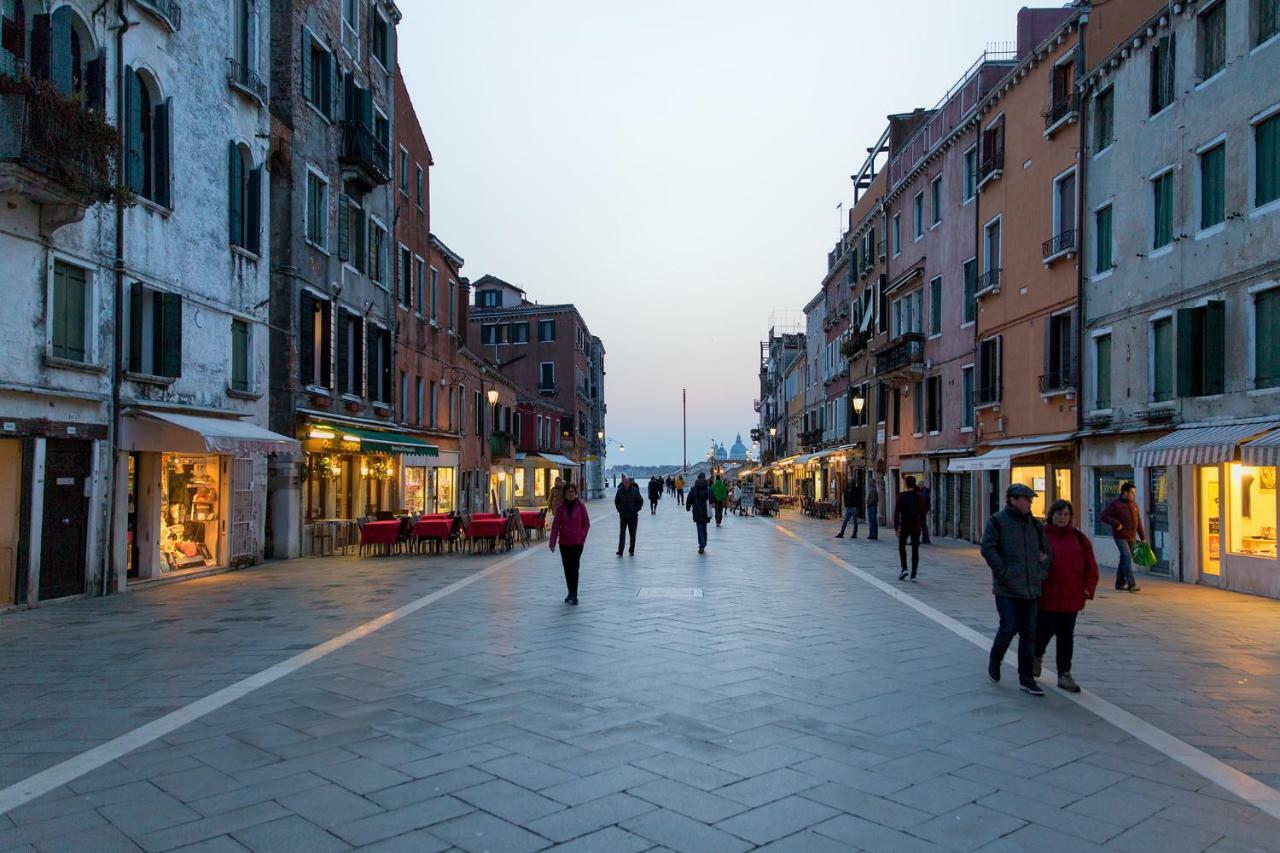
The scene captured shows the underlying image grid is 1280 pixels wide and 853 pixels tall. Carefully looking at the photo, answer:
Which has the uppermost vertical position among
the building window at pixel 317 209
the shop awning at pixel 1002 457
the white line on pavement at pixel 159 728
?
the building window at pixel 317 209

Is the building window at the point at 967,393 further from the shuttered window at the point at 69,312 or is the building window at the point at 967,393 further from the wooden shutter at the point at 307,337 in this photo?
the shuttered window at the point at 69,312

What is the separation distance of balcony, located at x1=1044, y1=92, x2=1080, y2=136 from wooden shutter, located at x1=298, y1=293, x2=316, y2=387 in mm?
16320

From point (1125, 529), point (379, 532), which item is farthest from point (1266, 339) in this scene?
point (379, 532)

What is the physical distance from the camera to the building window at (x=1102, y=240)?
61.9 feet

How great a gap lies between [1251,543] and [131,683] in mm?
14864

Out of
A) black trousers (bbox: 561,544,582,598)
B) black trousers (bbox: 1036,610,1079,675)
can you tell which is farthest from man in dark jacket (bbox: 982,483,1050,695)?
black trousers (bbox: 561,544,582,598)

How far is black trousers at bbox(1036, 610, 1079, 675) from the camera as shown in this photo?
7410 mm

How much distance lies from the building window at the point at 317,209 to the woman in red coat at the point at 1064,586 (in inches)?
697

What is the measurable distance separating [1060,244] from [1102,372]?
3117 millimetres

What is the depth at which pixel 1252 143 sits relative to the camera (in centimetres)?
1450

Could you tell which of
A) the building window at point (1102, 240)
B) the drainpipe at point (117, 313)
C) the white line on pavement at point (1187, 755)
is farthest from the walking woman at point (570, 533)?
the building window at point (1102, 240)

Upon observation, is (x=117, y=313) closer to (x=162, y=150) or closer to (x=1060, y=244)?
(x=162, y=150)

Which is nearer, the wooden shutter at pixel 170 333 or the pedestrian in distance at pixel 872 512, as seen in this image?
the wooden shutter at pixel 170 333

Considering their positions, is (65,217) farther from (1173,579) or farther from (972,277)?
(972,277)
